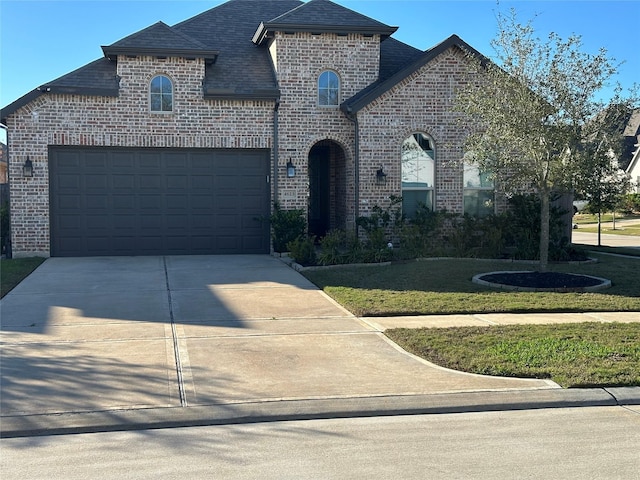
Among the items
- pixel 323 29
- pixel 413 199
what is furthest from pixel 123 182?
pixel 413 199

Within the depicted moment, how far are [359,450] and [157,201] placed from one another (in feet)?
42.4

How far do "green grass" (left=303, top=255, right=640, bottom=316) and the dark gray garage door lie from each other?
3991 mm

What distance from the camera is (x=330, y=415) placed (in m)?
5.55

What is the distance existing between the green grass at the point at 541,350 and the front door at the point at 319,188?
11479 mm

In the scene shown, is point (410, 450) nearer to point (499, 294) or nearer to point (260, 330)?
point (260, 330)

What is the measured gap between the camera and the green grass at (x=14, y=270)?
11737 mm

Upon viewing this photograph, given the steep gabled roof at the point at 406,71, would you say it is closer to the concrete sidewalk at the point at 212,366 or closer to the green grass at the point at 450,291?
the green grass at the point at 450,291

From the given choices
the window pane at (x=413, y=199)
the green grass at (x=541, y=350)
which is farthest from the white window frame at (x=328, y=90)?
the green grass at (x=541, y=350)

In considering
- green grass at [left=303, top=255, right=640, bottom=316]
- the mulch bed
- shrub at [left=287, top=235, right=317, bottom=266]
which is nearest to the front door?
shrub at [left=287, top=235, right=317, bottom=266]

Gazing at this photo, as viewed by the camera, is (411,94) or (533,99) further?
(411,94)

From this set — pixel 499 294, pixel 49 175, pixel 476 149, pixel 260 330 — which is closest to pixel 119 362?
pixel 260 330

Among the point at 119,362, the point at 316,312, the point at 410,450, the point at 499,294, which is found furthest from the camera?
the point at 499,294

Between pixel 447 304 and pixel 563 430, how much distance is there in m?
4.96

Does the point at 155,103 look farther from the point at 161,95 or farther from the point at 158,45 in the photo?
the point at 158,45
